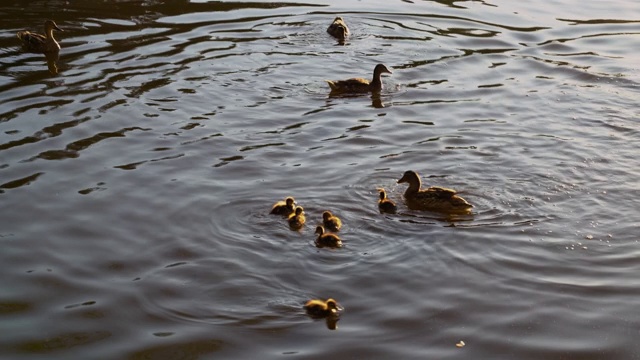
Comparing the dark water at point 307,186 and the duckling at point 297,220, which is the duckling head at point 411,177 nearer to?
the dark water at point 307,186

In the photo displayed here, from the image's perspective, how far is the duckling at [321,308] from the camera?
7934 millimetres

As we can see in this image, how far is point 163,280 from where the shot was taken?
855 cm

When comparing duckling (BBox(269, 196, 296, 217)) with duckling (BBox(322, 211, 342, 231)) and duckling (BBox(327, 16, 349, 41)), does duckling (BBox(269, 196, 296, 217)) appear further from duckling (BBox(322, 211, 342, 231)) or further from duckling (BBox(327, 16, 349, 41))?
duckling (BBox(327, 16, 349, 41))

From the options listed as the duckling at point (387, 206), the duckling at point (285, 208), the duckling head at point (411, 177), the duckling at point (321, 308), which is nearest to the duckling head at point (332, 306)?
the duckling at point (321, 308)

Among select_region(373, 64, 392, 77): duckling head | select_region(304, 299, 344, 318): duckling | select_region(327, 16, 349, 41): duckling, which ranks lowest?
select_region(304, 299, 344, 318): duckling

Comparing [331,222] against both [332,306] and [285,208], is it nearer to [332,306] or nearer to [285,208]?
[285,208]

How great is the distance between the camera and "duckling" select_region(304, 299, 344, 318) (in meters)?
7.93

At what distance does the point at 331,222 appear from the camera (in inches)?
372

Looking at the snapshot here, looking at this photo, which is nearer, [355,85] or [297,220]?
[297,220]

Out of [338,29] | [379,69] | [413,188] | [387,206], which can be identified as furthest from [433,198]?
[338,29]

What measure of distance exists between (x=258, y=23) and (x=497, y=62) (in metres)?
3.97

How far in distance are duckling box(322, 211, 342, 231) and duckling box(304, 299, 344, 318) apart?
1.50 meters

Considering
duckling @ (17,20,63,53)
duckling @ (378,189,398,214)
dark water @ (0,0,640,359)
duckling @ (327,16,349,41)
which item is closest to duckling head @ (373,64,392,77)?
dark water @ (0,0,640,359)

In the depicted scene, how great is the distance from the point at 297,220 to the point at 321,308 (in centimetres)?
168
